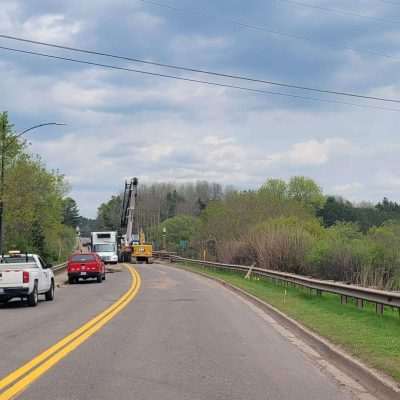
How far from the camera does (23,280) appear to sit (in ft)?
69.6

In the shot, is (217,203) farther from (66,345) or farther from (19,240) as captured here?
(66,345)

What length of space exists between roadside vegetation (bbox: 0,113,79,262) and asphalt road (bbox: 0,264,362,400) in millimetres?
22363

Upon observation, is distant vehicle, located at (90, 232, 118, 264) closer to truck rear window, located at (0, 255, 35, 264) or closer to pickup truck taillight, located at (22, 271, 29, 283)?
truck rear window, located at (0, 255, 35, 264)

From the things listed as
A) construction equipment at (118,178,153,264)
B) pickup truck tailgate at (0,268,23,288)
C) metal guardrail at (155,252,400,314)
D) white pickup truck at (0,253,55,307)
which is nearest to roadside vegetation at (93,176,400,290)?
metal guardrail at (155,252,400,314)

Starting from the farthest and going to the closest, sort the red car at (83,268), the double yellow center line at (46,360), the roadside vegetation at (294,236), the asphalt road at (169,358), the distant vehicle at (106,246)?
the distant vehicle at (106,246) < the red car at (83,268) < the roadside vegetation at (294,236) < the double yellow center line at (46,360) < the asphalt road at (169,358)

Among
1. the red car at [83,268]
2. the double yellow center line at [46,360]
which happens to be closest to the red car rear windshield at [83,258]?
the red car at [83,268]

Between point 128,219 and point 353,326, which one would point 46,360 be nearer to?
point 353,326

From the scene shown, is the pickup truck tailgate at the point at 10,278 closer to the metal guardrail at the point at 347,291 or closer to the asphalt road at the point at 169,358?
the asphalt road at the point at 169,358

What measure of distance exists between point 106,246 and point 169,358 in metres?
51.3

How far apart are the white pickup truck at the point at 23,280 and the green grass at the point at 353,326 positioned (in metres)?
7.67

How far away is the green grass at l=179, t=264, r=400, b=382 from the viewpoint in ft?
33.5

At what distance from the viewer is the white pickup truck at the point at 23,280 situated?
21.1 metres

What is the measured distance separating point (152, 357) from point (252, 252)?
33224 millimetres

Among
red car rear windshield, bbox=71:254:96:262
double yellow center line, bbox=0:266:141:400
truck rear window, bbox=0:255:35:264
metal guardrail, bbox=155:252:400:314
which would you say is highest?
truck rear window, bbox=0:255:35:264
